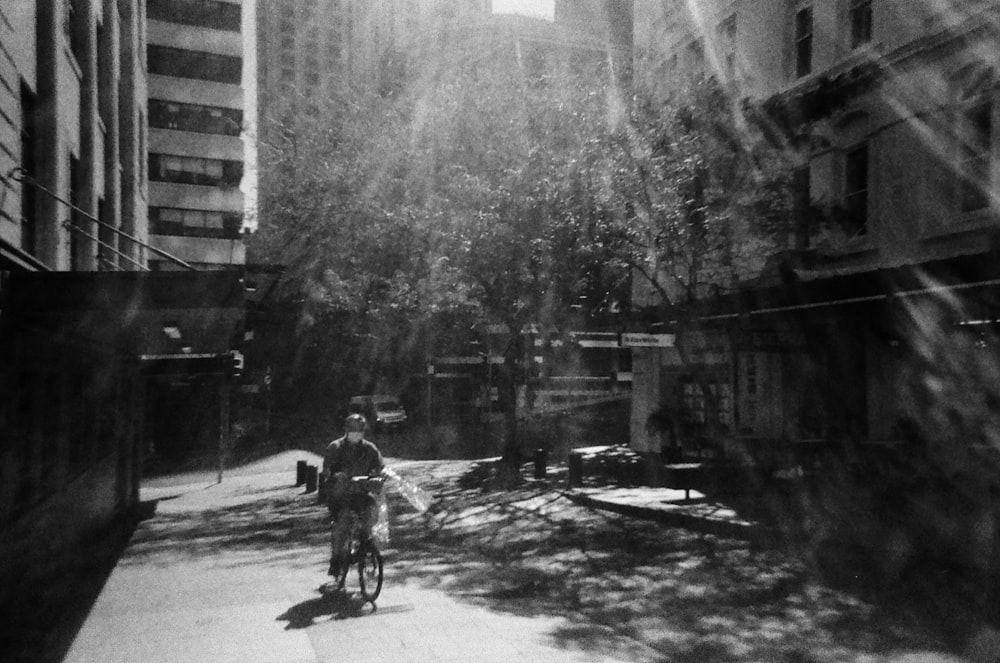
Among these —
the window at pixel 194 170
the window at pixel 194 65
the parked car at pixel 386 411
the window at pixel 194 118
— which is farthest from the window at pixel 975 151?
the window at pixel 194 170

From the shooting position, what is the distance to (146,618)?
29.7 ft

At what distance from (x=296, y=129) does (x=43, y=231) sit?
18514 mm

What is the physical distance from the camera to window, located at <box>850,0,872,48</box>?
59.5 feet

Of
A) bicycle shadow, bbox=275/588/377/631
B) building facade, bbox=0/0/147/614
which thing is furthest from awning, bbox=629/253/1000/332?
building facade, bbox=0/0/147/614

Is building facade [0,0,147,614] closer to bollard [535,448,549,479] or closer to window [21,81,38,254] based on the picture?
window [21,81,38,254]

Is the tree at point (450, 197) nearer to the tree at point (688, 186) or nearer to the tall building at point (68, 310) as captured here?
the tree at point (688, 186)

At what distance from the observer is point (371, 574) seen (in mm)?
9352

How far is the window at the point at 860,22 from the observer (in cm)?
1812

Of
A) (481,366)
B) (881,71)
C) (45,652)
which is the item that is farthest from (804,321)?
(481,366)

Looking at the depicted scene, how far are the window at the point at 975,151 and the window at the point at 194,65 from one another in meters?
41.4

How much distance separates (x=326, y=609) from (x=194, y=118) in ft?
149

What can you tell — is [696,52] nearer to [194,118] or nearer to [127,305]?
[127,305]

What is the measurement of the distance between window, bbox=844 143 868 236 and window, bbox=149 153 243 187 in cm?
3919

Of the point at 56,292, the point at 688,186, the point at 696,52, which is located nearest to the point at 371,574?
the point at 56,292
